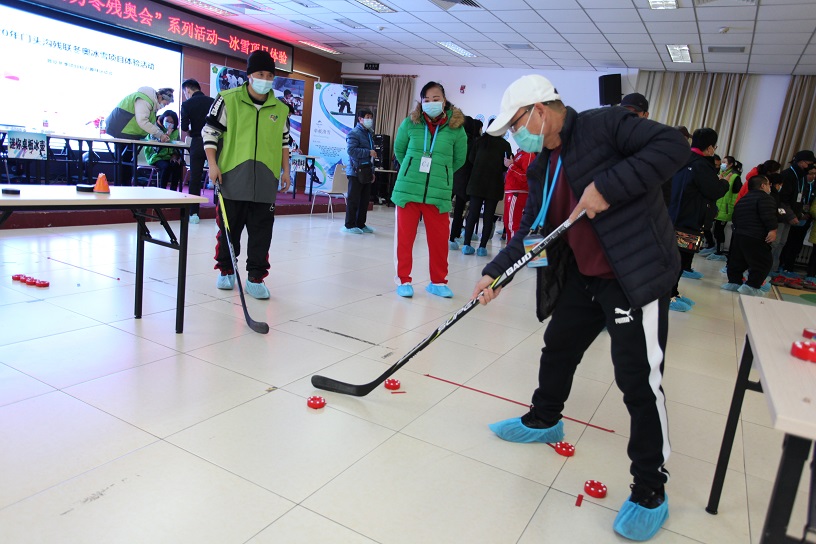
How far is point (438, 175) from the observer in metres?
4.02

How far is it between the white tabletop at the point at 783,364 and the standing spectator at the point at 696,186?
2769 mm

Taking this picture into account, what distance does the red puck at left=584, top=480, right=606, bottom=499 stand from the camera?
1773mm

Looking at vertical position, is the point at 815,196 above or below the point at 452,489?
above

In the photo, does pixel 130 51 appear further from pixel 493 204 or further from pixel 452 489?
pixel 452 489

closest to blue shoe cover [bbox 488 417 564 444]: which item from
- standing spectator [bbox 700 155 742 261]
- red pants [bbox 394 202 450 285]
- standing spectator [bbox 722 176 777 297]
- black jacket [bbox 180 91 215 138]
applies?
red pants [bbox 394 202 450 285]

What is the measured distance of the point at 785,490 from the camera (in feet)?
3.29

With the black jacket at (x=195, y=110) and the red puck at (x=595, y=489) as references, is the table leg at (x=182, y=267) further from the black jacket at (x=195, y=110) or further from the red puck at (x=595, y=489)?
the black jacket at (x=195, y=110)

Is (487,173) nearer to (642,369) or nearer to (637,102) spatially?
(637,102)

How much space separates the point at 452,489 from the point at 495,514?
0.16 meters

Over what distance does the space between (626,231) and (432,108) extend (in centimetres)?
257

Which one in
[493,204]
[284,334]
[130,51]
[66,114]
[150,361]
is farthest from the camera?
[130,51]

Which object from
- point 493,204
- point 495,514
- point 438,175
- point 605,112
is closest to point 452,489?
point 495,514

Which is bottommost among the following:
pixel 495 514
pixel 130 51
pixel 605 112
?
pixel 495 514

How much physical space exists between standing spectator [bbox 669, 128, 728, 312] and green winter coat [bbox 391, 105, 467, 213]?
5.95 ft
